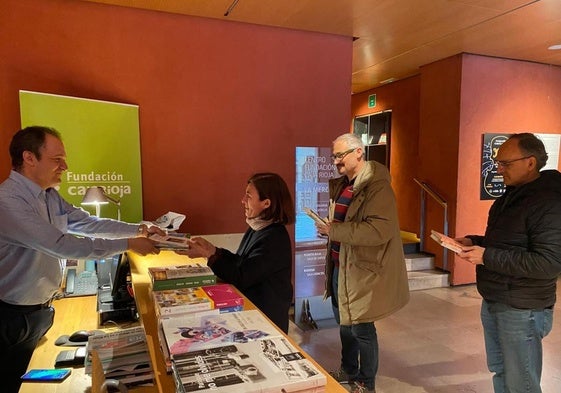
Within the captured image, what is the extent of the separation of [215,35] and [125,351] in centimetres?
313

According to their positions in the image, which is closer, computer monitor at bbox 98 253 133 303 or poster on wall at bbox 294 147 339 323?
computer monitor at bbox 98 253 133 303

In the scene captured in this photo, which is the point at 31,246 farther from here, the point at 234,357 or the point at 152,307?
the point at 234,357

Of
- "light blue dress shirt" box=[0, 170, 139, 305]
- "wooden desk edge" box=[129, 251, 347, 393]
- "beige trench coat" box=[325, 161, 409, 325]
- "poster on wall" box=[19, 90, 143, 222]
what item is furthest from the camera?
"poster on wall" box=[19, 90, 143, 222]

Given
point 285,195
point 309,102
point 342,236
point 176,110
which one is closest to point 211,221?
point 176,110

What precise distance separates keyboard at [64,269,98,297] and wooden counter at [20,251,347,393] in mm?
52

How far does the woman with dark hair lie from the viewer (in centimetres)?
168

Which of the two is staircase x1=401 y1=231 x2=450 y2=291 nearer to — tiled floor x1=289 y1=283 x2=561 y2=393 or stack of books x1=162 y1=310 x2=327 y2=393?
tiled floor x1=289 y1=283 x2=561 y2=393

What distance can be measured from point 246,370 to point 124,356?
0.89 meters

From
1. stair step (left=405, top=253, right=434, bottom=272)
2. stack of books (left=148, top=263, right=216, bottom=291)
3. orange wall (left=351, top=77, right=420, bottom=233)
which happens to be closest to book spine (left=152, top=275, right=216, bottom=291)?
stack of books (left=148, top=263, right=216, bottom=291)

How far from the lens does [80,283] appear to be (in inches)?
96.8

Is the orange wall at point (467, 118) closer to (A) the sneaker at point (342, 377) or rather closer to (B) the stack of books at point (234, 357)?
(A) the sneaker at point (342, 377)

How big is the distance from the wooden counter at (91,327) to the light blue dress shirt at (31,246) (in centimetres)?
21

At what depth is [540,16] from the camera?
3.74 m

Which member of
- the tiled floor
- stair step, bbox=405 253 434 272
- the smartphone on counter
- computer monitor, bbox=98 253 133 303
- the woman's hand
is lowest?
the tiled floor
